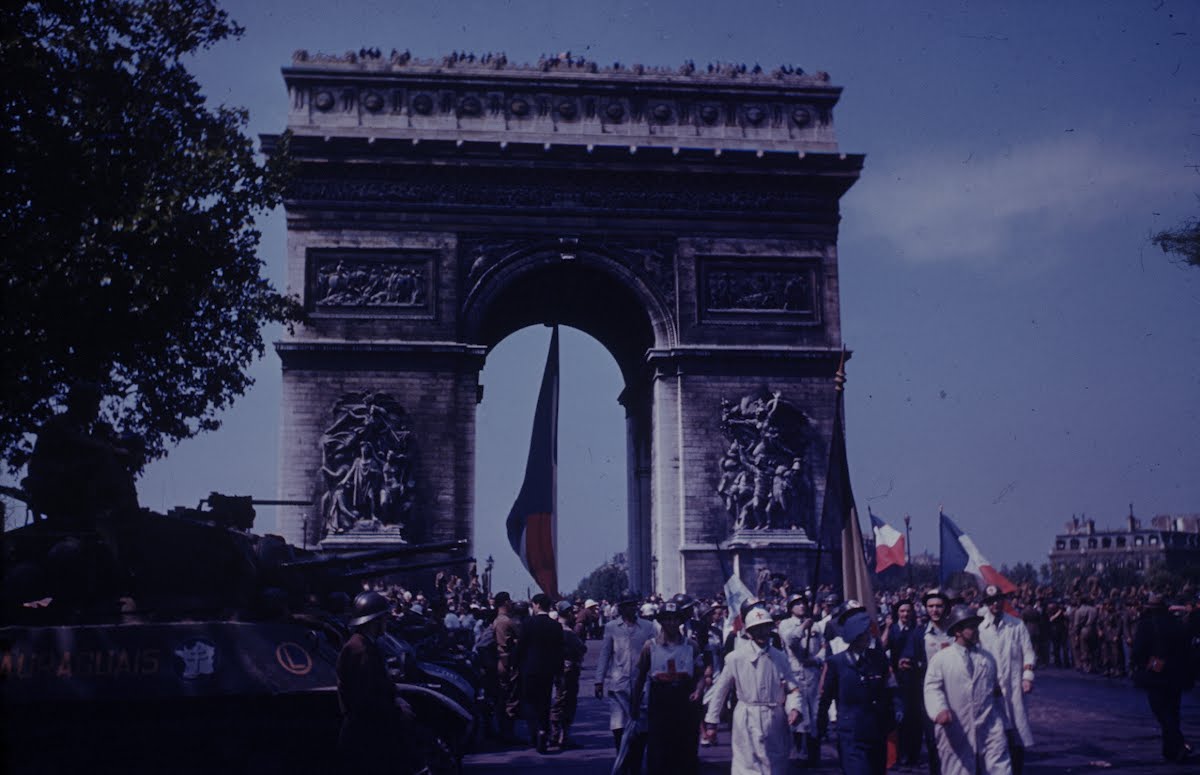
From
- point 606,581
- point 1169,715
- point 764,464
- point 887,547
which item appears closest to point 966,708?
point 1169,715

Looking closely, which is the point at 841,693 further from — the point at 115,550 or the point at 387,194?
the point at 387,194

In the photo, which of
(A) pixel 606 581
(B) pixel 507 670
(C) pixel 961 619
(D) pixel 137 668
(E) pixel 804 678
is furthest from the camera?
(A) pixel 606 581

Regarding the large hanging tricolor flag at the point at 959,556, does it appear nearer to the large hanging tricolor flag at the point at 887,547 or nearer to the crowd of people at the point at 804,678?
the crowd of people at the point at 804,678

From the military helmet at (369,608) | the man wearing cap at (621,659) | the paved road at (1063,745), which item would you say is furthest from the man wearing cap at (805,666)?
the military helmet at (369,608)

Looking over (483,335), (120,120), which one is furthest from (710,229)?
(120,120)

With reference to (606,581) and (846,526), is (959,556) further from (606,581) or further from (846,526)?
(606,581)

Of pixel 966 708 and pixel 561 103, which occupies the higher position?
pixel 561 103

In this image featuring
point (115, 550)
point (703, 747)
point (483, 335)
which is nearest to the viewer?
point (115, 550)
